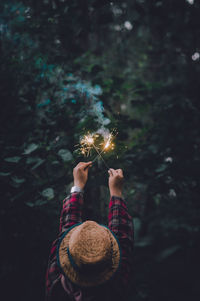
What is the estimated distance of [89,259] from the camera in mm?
904

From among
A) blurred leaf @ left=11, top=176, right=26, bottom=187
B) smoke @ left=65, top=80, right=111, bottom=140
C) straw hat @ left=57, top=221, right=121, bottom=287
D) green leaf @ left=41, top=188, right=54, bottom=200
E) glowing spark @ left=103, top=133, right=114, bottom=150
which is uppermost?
smoke @ left=65, top=80, right=111, bottom=140

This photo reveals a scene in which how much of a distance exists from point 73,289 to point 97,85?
1.75 metres

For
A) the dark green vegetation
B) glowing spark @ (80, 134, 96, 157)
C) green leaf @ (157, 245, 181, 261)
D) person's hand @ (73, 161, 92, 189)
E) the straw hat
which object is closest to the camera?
the straw hat

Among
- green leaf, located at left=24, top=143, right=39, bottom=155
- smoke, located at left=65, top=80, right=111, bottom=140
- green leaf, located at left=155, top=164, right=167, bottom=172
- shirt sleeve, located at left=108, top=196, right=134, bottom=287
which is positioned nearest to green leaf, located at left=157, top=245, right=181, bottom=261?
green leaf, located at left=155, top=164, right=167, bottom=172

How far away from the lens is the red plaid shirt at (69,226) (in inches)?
41.0

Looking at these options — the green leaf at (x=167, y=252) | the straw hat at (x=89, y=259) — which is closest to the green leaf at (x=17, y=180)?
the straw hat at (x=89, y=259)

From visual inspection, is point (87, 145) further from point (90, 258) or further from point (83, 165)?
point (90, 258)

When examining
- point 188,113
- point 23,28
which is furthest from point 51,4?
point 188,113

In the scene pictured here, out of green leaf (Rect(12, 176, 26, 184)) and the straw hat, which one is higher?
green leaf (Rect(12, 176, 26, 184))

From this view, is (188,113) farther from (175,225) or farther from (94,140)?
(175,225)

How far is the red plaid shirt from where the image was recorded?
1.04 meters

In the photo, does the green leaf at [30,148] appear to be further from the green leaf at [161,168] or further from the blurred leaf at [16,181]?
the green leaf at [161,168]

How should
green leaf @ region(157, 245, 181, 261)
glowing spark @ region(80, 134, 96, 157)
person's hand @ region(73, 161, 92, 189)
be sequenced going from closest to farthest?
person's hand @ region(73, 161, 92, 189) → glowing spark @ region(80, 134, 96, 157) → green leaf @ region(157, 245, 181, 261)

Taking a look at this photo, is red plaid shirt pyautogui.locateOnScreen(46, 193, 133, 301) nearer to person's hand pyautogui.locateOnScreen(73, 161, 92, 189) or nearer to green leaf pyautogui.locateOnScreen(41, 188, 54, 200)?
person's hand pyautogui.locateOnScreen(73, 161, 92, 189)
